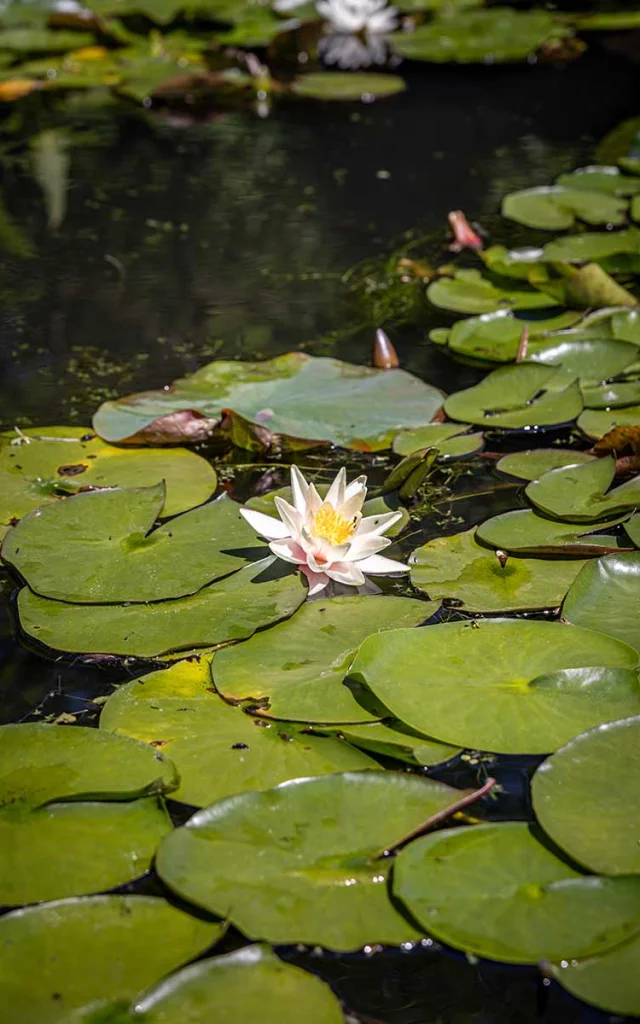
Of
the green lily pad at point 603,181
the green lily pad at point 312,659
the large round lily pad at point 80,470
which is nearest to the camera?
the green lily pad at point 312,659

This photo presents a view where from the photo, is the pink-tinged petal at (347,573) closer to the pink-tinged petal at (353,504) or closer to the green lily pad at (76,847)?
the pink-tinged petal at (353,504)

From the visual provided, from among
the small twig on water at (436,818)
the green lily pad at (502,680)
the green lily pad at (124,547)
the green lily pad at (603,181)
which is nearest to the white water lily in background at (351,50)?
the green lily pad at (603,181)

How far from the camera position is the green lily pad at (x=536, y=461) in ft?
6.85

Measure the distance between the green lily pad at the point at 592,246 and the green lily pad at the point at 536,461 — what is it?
1002 mm

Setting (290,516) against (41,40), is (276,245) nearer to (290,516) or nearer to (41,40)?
(290,516)

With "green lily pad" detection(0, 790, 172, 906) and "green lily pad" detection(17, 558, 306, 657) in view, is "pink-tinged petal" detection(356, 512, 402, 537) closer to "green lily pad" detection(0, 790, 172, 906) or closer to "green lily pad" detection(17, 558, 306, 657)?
"green lily pad" detection(17, 558, 306, 657)

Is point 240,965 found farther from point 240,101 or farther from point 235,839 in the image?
point 240,101

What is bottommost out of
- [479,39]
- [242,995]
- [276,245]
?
[276,245]

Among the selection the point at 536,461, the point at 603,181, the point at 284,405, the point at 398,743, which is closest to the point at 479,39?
the point at 603,181

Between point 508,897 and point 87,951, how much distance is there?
18.2 inches

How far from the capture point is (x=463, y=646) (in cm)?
155

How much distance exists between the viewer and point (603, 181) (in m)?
3.61

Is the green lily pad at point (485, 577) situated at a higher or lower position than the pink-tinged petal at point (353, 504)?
lower

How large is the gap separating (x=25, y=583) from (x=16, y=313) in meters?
1.41
